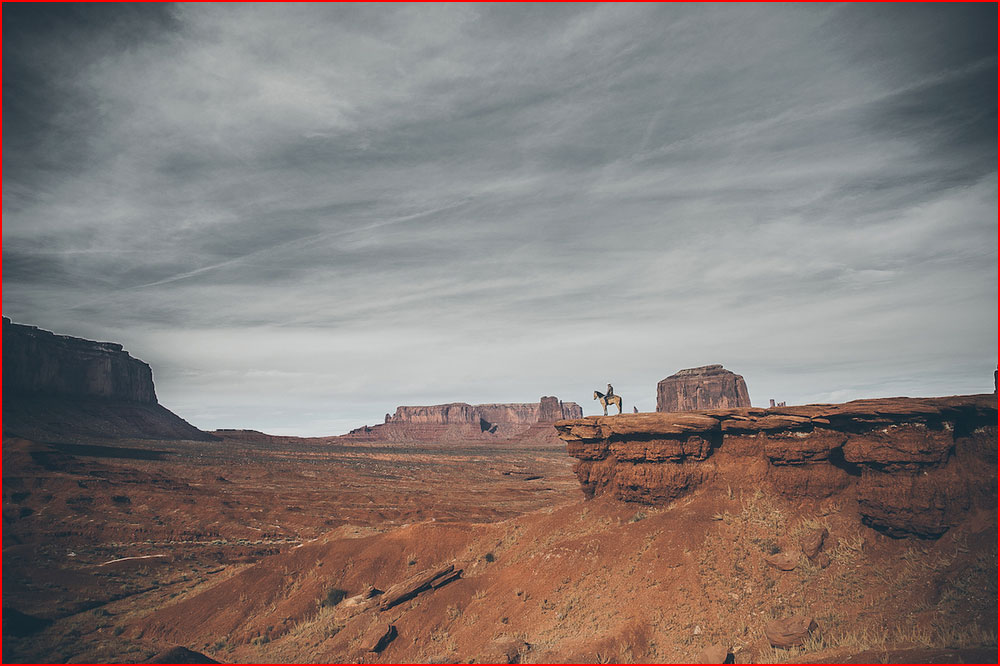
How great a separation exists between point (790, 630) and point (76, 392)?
164 metres

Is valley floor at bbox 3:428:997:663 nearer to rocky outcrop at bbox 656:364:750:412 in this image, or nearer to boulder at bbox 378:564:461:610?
boulder at bbox 378:564:461:610

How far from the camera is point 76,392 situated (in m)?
130

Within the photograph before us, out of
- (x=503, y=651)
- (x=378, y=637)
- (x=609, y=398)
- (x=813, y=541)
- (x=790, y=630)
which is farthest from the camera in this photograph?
(x=609, y=398)

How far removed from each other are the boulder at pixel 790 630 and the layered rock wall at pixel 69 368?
144 meters

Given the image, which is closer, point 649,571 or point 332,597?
point 649,571

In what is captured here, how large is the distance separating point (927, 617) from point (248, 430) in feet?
612

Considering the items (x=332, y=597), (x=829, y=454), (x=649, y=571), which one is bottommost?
(x=332, y=597)

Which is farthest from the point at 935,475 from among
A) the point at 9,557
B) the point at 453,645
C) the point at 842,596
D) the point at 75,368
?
the point at 75,368

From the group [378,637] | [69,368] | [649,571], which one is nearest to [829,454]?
[649,571]

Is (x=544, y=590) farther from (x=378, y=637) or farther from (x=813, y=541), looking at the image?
(x=813, y=541)

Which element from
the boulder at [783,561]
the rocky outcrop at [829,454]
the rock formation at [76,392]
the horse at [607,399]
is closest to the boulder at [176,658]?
the rocky outcrop at [829,454]

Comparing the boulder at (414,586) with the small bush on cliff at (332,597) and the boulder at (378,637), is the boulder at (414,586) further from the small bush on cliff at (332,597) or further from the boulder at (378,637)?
the small bush on cliff at (332,597)

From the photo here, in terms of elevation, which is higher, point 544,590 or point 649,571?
point 649,571

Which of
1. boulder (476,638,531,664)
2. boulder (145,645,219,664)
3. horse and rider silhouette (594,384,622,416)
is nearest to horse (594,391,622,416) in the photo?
horse and rider silhouette (594,384,622,416)
